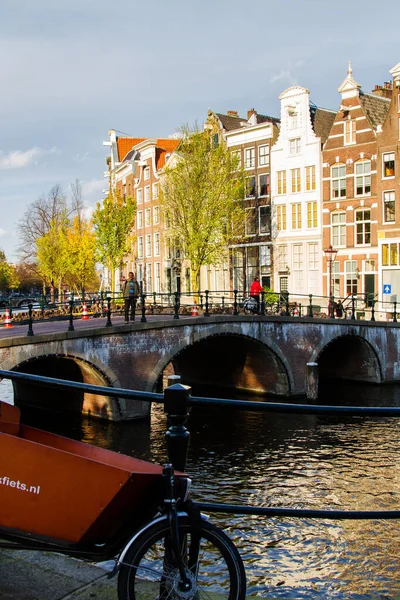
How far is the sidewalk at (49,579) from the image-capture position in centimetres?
289

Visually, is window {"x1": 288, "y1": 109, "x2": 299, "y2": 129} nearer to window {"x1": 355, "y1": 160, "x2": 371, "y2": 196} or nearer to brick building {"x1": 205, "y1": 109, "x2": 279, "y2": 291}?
brick building {"x1": 205, "y1": 109, "x2": 279, "y2": 291}

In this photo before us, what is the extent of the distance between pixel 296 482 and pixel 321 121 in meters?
30.0

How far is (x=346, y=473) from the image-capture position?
14.3 meters

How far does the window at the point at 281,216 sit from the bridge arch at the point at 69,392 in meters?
21.0

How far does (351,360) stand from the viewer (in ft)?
95.6

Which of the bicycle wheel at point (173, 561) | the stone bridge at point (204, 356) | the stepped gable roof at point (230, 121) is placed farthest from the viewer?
the stepped gable roof at point (230, 121)

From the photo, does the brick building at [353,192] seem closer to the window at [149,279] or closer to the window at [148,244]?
the window at [148,244]

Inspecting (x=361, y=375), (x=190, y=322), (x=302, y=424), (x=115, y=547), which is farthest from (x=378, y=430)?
(x=115, y=547)

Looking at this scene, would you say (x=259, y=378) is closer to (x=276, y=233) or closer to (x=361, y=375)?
(x=361, y=375)

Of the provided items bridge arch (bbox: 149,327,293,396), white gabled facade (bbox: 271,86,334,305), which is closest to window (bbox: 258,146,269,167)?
white gabled facade (bbox: 271,86,334,305)

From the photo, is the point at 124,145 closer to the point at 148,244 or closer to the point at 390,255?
the point at 148,244

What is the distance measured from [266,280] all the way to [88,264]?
12177 millimetres

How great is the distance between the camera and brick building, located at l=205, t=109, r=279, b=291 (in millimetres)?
40281

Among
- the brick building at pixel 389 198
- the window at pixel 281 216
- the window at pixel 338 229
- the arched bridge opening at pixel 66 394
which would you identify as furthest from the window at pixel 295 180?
the arched bridge opening at pixel 66 394
